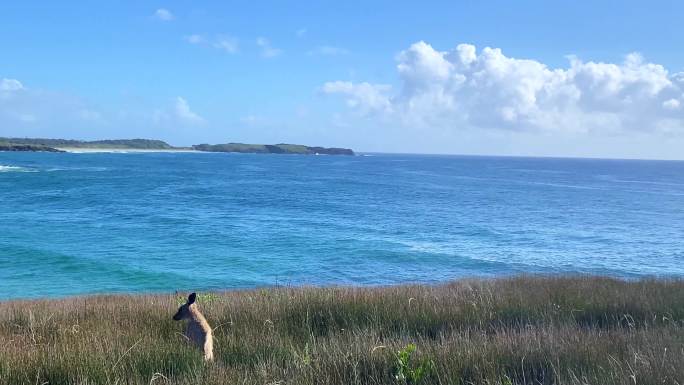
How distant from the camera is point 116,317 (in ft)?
28.1

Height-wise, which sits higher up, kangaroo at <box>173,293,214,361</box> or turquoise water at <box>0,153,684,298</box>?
kangaroo at <box>173,293,214,361</box>

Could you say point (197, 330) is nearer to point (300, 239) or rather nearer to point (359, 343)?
point (359, 343)

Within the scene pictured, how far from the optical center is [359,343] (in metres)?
6.20

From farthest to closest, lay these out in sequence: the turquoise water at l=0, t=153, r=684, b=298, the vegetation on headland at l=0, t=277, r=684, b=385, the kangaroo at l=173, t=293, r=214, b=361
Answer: the turquoise water at l=0, t=153, r=684, b=298 → the kangaroo at l=173, t=293, r=214, b=361 → the vegetation on headland at l=0, t=277, r=684, b=385

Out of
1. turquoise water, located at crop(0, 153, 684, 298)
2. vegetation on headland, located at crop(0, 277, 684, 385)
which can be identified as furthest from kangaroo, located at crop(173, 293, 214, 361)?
turquoise water, located at crop(0, 153, 684, 298)

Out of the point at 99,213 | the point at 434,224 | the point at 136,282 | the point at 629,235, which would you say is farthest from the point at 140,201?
the point at 629,235

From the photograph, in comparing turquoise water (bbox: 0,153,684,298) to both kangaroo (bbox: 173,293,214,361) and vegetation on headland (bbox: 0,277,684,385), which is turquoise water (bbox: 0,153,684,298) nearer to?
vegetation on headland (bbox: 0,277,684,385)

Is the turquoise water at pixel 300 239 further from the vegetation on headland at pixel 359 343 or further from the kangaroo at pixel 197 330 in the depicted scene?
the kangaroo at pixel 197 330

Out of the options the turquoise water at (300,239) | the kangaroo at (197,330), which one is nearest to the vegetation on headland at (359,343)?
the kangaroo at (197,330)

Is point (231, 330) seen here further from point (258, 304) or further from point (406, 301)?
point (406, 301)

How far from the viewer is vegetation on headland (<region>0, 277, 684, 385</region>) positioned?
528 cm

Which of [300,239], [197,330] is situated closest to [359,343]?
[197,330]

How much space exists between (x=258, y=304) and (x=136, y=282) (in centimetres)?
1787

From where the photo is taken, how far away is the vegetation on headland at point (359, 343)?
208 inches
